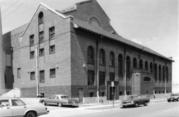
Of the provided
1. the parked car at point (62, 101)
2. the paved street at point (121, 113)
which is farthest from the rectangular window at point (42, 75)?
the paved street at point (121, 113)

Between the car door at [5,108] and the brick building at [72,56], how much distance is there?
20980 millimetres

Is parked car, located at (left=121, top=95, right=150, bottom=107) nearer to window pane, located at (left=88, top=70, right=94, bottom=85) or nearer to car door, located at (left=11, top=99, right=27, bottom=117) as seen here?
window pane, located at (left=88, top=70, right=94, bottom=85)

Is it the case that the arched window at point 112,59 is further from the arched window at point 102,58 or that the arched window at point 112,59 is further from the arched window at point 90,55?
the arched window at point 90,55

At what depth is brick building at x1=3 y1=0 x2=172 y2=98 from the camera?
36.8m

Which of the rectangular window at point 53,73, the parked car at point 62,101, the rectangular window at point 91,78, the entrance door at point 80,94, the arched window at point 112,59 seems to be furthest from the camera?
the arched window at point 112,59

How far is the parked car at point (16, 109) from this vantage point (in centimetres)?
1439

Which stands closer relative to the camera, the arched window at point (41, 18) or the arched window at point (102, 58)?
the arched window at point (41, 18)

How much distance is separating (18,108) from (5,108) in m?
0.71

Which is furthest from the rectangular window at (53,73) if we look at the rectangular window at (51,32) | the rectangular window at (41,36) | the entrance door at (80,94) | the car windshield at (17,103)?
the car windshield at (17,103)

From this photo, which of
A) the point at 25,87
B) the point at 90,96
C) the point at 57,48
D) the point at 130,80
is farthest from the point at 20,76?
the point at 130,80

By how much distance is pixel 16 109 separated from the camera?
14.7m

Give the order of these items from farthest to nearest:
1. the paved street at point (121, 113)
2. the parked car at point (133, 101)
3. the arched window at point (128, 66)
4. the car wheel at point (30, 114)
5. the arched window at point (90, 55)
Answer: the arched window at point (128, 66) → the arched window at point (90, 55) → the parked car at point (133, 101) → the paved street at point (121, 113) → the car wheel at point (30, 114)

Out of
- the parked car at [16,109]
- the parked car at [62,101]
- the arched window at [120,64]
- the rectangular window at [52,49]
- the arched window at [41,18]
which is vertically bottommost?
the parked car at [62,101]

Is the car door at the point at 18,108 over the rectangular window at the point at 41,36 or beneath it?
beneath
